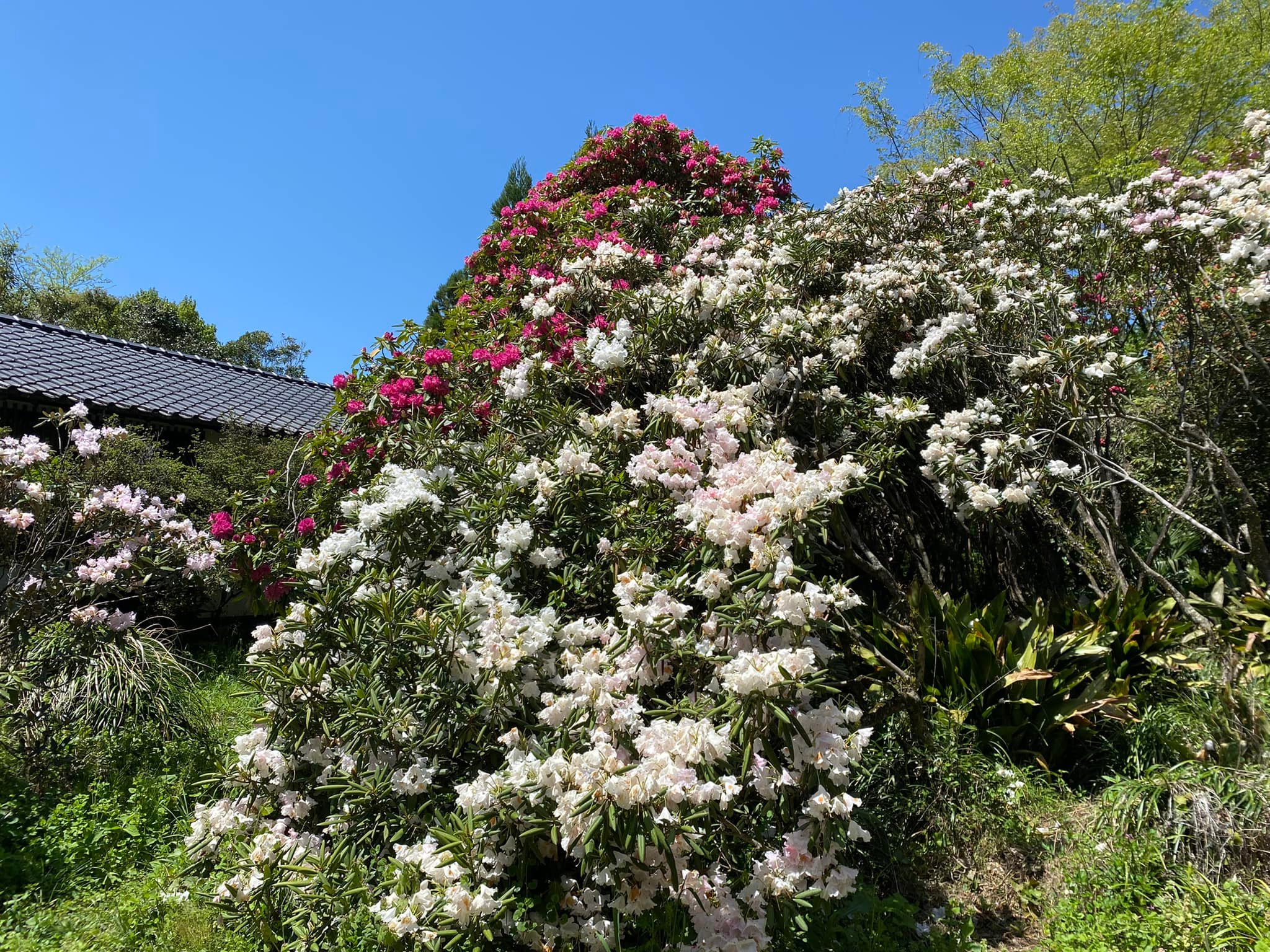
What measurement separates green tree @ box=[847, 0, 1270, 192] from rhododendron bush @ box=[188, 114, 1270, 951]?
32.8 feet

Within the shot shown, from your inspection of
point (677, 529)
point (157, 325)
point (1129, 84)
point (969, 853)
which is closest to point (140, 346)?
point (677, 529)

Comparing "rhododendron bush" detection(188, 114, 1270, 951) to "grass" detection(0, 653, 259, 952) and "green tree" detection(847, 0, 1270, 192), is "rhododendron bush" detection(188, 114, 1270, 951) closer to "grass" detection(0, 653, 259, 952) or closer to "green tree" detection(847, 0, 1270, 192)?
"grass" detection(0, 653, 259, 952)

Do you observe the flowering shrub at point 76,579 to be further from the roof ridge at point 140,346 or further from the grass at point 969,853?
the roof ridge at point 140,346

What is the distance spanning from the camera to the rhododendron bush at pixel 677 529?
1989 millimetres

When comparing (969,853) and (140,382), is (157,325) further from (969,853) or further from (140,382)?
(969,853)

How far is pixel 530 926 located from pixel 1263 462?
616cm

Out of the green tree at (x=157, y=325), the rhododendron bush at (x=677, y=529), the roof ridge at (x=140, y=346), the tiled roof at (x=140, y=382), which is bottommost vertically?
the rhododendron bush at (x=677, y=529)

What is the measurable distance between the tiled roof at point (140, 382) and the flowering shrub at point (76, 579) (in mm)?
3546

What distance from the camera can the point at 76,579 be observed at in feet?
14.6

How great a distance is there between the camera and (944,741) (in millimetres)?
3303

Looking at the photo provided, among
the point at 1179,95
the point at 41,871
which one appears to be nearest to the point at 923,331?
the point at 41,871

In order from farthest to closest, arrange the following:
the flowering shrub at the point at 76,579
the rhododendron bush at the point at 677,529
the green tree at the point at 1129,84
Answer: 1. the green tree at the point at 1129,84
2. the flowering shrub at the point at 76,579
3. the rhododendron bush at the point at 677,529

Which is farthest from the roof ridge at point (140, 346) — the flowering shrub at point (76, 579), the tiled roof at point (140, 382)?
the flowering shrub at point (76, 579)

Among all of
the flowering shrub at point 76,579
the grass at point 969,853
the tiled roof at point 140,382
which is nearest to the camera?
the grass at point 969,853
